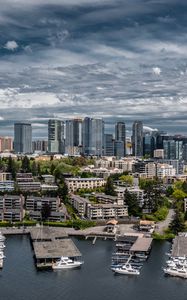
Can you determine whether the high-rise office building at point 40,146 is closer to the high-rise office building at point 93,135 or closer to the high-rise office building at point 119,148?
the high-rise office building at point 93,135

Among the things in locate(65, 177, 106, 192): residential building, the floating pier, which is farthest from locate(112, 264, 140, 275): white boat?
locate(65, 177, 106, 192): residential building

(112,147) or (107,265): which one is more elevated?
(112,147)

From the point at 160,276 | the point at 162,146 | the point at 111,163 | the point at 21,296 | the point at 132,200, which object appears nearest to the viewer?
the point at 21,296

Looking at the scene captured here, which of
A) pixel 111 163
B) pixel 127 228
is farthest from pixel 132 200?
pixel 111 163

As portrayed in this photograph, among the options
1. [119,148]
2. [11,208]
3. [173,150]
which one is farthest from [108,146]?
[11,208]

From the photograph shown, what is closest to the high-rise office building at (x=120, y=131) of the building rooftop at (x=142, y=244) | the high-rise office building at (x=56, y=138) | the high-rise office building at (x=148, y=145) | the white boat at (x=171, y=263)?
the high-rise office building at (x=148, y=145)

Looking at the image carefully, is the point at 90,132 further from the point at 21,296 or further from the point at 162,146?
the point at 21,296

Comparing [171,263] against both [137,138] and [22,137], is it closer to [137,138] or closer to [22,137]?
[137,138]
